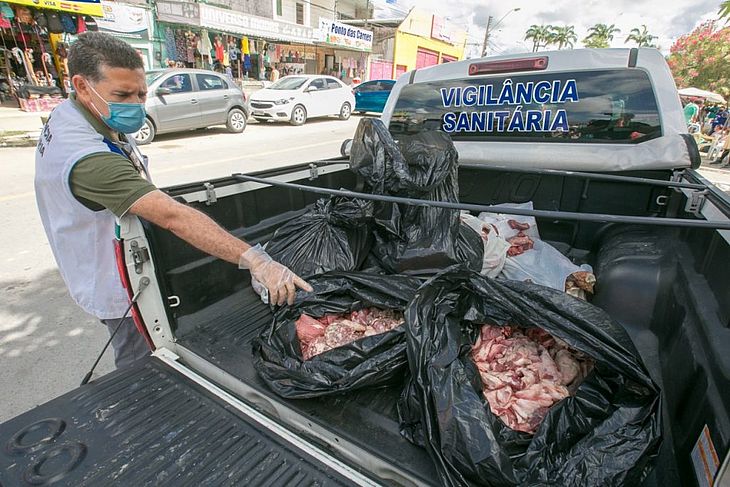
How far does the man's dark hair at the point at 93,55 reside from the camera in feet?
5.68

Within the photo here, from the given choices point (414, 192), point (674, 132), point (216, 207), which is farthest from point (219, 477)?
point (674, 132)

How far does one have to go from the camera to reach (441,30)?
34219 millimetres

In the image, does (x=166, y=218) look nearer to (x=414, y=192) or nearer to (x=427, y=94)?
(x=414, y=192)

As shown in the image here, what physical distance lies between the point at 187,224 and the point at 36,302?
2840 mm

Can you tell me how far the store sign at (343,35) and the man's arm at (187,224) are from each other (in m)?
24.3

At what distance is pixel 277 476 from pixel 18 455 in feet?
2.55

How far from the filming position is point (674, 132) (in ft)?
7.80

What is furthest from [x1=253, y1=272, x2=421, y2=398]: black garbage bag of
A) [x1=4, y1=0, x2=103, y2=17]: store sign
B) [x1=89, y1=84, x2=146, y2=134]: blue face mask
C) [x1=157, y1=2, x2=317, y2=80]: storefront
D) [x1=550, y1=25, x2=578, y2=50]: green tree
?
[x1=550, y1=25, x2=578, y2=50]: green tree

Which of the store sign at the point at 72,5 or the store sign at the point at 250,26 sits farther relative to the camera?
the store sign at the point at 250,26

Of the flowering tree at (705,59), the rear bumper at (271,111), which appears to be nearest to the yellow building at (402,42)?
the rear bumper at (271,111)

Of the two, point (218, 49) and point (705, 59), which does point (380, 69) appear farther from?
point (705, 59)

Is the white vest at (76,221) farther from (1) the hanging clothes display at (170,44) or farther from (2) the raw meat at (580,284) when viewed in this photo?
(1) the hanging clothes display at (170,44)

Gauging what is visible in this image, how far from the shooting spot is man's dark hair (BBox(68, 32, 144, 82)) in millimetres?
1730

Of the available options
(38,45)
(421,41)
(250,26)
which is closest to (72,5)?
(38,45)
